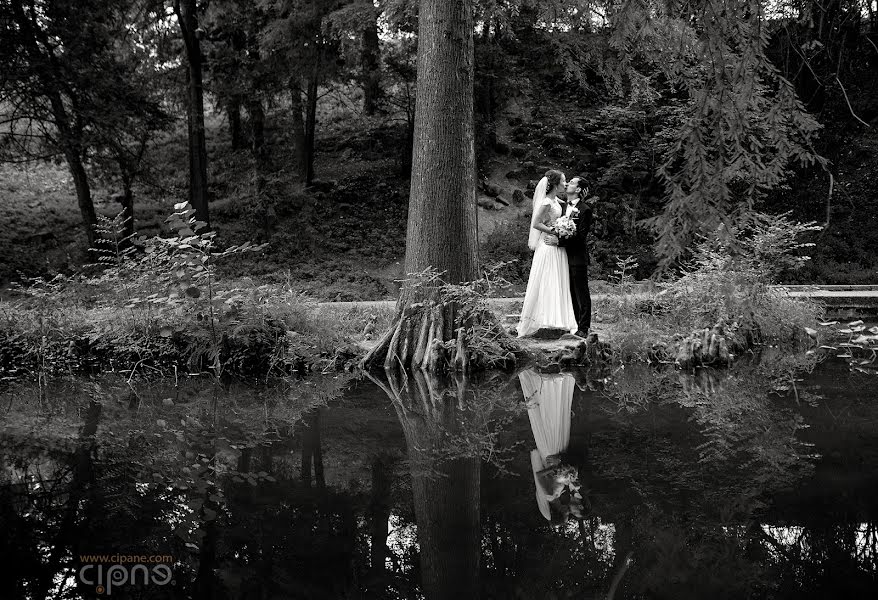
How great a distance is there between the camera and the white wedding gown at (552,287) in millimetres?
9672

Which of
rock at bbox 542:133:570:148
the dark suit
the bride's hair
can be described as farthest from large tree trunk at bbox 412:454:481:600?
rock at bbox 542:133:570:148

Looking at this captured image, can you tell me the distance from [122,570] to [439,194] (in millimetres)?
6053

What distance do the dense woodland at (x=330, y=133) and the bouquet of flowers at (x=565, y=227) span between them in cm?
350

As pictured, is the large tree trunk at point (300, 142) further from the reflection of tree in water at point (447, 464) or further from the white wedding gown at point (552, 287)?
the reflection of tree in water at point (447, 464)

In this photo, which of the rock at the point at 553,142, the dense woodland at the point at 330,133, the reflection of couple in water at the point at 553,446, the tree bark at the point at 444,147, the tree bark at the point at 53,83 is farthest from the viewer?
the rock at the point at 553,142

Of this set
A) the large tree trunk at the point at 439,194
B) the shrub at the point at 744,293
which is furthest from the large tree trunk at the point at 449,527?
the shrub at the point at 744,293

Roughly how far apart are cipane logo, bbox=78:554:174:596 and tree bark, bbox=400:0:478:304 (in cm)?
556

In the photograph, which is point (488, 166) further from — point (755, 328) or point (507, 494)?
point (507, 494)

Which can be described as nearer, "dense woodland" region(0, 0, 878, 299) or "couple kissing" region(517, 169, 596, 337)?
"couple kissing" region(517, 169, 596, 337)

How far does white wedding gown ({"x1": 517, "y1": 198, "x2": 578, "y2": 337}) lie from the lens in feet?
31.7

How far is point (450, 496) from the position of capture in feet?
13.5

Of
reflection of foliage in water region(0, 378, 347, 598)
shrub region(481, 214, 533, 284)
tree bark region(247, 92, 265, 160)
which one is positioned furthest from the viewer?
tree bark region(247, 92, 265, 160)

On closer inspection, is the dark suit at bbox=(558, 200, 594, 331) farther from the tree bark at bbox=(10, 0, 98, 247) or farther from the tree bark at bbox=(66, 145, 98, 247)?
the tree bark at bbox=(66, 145, 98, 247)

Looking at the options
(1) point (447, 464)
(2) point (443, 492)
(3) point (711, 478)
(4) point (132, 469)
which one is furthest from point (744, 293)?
(4) point (132, 469)
